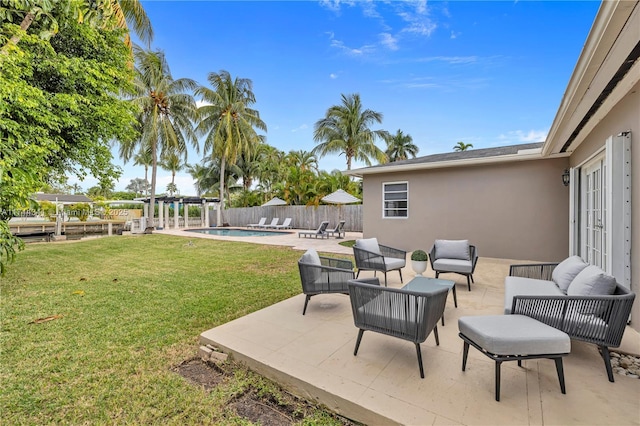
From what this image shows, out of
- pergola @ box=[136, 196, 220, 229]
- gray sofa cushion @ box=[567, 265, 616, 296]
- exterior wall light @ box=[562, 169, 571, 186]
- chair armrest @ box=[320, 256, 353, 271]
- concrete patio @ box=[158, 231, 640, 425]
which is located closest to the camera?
concrete patio @ box=[158, 231, 640, 425]

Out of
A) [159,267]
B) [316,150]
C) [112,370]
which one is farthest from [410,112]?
[112,370]

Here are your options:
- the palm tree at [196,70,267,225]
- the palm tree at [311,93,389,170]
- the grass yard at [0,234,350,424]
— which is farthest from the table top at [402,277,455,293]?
the palm tree at [196,70,267,225]

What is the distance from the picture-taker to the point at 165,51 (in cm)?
1898

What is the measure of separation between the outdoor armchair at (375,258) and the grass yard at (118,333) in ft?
4.46

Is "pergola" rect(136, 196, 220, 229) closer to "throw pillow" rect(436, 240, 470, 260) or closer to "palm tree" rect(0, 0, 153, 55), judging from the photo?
"palm tree" rect(0, 0, 153, 55)

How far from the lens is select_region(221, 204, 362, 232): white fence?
1827 cm

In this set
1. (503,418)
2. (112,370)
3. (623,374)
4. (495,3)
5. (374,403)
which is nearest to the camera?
(503,418)

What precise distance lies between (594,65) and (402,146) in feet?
86.8

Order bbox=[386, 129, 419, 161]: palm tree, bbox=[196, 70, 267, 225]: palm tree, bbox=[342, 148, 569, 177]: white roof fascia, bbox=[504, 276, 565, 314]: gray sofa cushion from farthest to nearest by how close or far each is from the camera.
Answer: bbox=[386, 129, 419, 161]: palm tree < bbox=[196, 70, 267, 225]: palm tree < bbox=[342, 148, 569, 177]: white roof fascia < bbox=[504, 276, 565, 314]: gray sofa cushion

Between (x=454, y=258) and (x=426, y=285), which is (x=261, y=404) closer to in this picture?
(x=426, y=285)

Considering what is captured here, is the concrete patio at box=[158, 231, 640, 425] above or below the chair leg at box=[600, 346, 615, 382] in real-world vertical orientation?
below

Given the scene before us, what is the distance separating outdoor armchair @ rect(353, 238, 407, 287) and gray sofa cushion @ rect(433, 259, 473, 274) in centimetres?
63

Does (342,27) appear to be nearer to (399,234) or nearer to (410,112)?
(410,112)

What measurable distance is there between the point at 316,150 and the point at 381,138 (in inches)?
204
